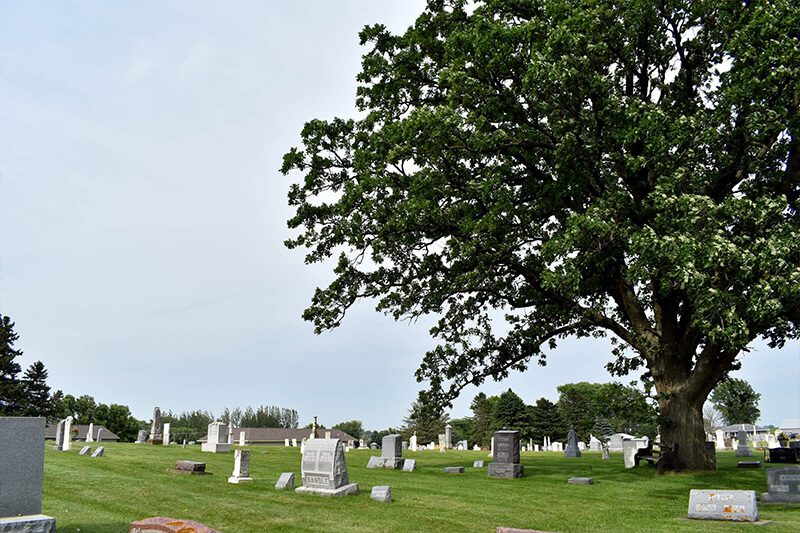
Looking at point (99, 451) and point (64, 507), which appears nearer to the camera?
point (64, 507)

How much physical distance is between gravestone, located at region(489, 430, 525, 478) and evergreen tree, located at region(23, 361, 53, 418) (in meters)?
54.6

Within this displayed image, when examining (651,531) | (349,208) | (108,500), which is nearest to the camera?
(651,531)

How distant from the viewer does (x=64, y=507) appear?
42.4 ft

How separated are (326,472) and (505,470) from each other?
8.89 m

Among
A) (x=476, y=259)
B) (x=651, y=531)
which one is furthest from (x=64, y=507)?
(x=476, y=259)

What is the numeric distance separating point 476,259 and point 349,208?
475 cm

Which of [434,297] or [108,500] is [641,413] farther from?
[108,500]

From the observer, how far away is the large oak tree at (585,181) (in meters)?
16.7

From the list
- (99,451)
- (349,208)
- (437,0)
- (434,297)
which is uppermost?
(437,0)

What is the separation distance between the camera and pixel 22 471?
8.99 meters

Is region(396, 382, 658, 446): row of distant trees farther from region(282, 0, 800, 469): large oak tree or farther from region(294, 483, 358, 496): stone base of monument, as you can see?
region(294, 483, 358, 496): stone base of monument

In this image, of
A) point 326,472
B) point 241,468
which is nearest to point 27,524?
point 326,472

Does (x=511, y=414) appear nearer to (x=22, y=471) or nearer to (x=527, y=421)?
(x=527, y=421)

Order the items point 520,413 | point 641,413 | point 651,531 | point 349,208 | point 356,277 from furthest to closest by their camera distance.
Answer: point 520,413, point 356,277, point 349,208, point 641,413, point 651,531
